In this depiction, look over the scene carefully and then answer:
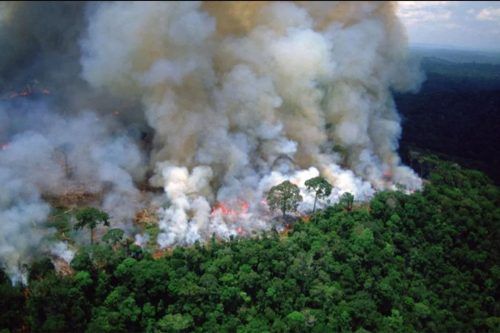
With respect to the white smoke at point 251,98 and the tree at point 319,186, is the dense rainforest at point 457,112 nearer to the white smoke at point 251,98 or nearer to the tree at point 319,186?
the white smoke at point 251,98

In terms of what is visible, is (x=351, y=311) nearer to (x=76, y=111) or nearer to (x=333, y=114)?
(x=333, y=114)

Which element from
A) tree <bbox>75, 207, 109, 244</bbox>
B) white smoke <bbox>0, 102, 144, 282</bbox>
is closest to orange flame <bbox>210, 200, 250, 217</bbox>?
white smoke <bbox>0, 102, 144, 282</bbox>

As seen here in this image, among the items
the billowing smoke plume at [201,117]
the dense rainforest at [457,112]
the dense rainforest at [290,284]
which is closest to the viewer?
the dense rainforest at [290,284]

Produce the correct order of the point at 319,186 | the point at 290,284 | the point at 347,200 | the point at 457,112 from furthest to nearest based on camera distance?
the point at 457,112, the point at 347,200, the point at 319,186, the point at 290,284

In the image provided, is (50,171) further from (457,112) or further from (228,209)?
(457,112)

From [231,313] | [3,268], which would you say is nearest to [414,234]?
[231,313]

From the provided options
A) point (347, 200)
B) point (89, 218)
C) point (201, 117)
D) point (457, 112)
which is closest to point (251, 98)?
point (201, 117)

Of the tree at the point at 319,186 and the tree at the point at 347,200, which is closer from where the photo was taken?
the tree at the point at 319,186

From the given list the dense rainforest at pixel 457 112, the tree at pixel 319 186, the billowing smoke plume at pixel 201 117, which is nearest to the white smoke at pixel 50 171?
the billowing smoke plume at pixel 201 117
